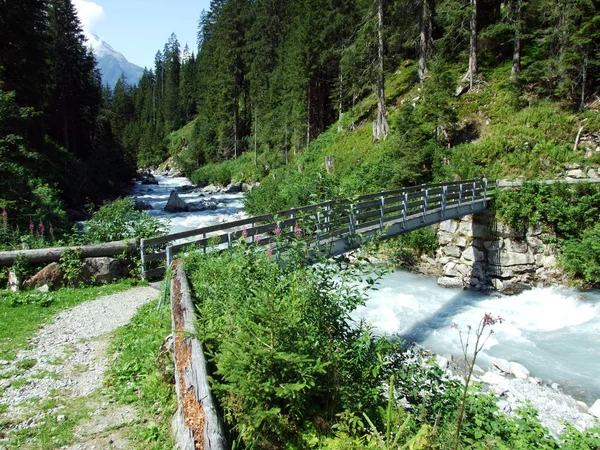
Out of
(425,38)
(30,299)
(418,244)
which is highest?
(425,38)

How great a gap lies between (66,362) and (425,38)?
29.0 m

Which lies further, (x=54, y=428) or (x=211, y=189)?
(x=211, y=189)

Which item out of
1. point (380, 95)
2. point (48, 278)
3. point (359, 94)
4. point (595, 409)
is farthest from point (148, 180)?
point (595, 409)

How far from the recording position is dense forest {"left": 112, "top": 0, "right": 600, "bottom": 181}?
19.0 meters

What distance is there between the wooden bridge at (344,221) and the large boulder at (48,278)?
2.03m

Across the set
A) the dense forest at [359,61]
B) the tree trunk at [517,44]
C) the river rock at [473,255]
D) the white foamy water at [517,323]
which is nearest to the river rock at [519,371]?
the white foamy water at [517,323]

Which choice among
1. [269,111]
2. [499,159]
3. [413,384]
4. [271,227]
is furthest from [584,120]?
[269,111]

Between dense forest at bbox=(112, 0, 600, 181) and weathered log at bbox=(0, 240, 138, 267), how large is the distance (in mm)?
14267

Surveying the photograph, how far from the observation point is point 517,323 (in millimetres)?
11352

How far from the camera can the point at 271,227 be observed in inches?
349

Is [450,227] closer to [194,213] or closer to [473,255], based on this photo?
[473,255]

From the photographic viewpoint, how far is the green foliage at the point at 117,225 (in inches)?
436

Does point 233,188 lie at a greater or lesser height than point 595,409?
greater

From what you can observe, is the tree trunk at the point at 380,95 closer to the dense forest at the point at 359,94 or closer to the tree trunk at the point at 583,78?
the dense forest at the point at 359,94
